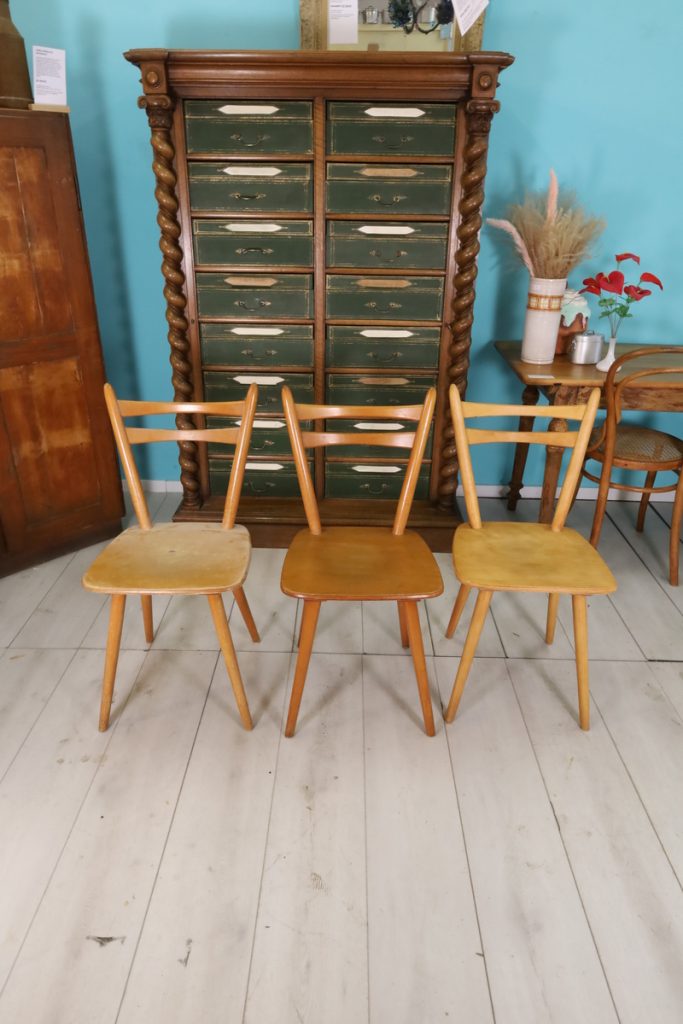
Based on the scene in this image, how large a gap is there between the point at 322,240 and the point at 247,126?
15.9 inches

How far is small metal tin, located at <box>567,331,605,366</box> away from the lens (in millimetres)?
2412

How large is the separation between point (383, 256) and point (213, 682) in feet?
4.82

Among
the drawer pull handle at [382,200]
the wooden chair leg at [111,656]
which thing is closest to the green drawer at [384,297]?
the drawer pull handle at [382,200]

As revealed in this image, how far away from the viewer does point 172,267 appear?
2.23m

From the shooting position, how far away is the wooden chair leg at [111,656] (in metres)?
1.61

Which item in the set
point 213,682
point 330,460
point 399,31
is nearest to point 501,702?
point 213,682

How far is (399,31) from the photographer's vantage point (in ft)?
7.45

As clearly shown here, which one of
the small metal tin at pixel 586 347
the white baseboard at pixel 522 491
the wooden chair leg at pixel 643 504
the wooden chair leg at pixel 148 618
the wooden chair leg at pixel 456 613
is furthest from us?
the white baseboard at pixel 522 491

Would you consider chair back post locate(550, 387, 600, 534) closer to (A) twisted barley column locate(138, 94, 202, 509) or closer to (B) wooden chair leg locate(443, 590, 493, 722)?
(B) wooden chair leg locate(443, 590, 493, 722)

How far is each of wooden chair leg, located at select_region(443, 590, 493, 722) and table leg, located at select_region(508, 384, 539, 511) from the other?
3.69 ft

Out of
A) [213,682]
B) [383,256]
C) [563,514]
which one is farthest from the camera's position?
[383,256]

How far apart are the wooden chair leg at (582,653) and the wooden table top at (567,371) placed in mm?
889

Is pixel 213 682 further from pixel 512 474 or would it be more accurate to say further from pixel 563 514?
pixel 512 474

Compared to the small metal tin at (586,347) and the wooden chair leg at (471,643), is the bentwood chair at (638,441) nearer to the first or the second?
the small metal tin at (586,347)
